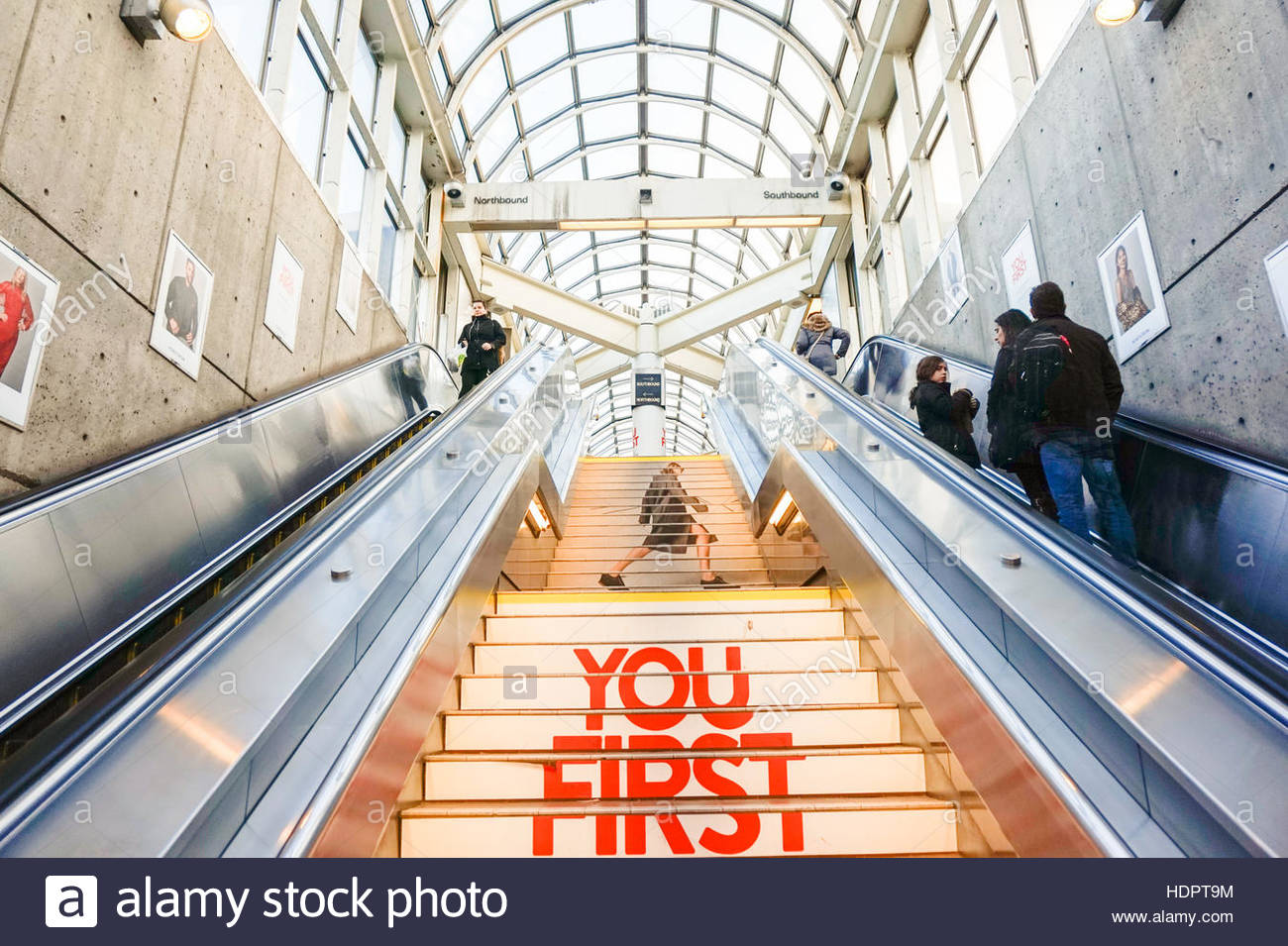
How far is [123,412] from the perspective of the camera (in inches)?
159

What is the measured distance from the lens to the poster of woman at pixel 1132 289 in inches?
169

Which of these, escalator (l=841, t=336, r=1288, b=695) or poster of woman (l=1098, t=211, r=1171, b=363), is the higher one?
poster of woman (l=1098, t=211, r=1171, b=363)

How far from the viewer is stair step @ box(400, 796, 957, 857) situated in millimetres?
2762

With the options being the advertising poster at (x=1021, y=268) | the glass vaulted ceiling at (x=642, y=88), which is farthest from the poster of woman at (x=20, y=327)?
the glass vaulted ceiling at (x=642, y=88)

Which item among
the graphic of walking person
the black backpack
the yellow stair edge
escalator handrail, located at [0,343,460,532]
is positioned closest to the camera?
escalator handrail, located at [0,343,460,532]

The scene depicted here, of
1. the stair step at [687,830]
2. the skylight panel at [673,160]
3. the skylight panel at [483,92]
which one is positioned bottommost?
the stair step at [687,830]

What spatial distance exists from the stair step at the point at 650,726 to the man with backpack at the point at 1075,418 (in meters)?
1.27

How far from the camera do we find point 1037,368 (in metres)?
3.67

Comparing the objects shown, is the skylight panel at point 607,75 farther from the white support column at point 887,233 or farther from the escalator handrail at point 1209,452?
the escalator handrail at point 1209,452

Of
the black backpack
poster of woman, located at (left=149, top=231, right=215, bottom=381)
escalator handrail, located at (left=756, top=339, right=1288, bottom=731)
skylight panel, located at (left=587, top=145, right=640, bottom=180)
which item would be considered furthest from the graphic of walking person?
skylight panel, located at (left=587, top=145, right=640, bottom=180)

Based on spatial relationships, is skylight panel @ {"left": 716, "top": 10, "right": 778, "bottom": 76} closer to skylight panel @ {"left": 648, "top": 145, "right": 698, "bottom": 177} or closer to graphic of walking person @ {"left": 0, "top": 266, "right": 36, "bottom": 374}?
skylight panel @ {"left": 648, "top": 145, "right": 698, "bottom": 177}

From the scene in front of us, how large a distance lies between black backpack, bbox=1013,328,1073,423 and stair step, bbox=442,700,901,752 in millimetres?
1549

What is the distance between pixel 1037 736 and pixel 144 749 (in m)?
2.10

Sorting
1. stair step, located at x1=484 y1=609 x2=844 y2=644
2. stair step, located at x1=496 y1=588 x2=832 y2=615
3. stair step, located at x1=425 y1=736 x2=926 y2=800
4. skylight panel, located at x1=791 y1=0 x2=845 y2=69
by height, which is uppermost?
skylight panel, located at x1=791 y1=0 x2=845 y2=69
